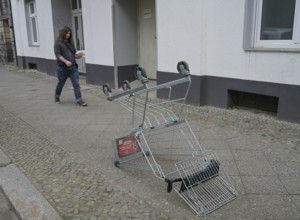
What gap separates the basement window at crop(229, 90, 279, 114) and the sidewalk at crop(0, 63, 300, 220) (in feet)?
0.74

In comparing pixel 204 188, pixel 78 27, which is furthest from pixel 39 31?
pixel 204 188

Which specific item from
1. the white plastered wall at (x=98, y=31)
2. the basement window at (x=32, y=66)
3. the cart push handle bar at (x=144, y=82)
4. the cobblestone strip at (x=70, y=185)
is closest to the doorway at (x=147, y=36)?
the white plastered wall at (x=98, y=31)

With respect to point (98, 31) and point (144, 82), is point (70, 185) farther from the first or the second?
point (98, 31)

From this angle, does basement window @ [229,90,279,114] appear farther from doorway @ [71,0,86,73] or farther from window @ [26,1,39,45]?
window @ [26,1,39,45]

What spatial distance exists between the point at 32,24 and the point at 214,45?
10353mm

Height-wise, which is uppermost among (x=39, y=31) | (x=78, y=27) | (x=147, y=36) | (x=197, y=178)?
(x=78, y=27)

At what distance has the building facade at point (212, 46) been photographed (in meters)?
5.16

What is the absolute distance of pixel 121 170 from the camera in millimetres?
3699

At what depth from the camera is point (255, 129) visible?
495 centimetres

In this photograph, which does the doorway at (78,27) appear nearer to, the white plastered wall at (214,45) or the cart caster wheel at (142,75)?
the white plastered wall at (214,45)

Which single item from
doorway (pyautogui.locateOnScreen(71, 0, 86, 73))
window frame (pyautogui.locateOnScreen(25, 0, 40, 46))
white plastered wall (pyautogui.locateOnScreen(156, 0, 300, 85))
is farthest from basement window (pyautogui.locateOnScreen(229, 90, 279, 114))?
window frame (pyautogui.locateOnScreen(25, 0, 40, 46))

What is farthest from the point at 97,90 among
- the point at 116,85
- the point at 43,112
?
the point at 43,112

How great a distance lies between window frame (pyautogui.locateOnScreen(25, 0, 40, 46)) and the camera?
1322 centimetres

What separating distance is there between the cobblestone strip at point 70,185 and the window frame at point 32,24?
31.4ft
